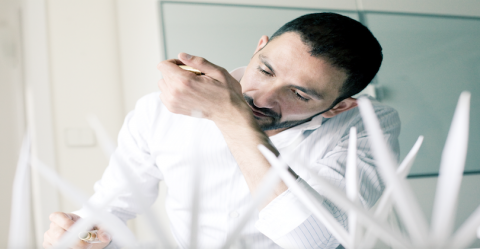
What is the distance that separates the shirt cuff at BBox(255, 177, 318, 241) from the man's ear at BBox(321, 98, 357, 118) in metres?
0.54

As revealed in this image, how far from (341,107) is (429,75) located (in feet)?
1.72

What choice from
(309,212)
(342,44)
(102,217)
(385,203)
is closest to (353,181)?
(385,203)

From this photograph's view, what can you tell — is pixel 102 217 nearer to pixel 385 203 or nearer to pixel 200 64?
pixel 385 203

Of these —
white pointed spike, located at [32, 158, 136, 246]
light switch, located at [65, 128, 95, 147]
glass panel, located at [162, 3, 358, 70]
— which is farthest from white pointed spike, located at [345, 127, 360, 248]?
light switch, located at [65, 128, 95, 147]

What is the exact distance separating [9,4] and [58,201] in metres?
0.86

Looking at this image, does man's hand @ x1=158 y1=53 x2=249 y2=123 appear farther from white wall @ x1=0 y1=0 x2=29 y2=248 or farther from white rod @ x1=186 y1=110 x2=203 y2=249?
white wall @ x1=0 y1=0 x2=29 y2=248

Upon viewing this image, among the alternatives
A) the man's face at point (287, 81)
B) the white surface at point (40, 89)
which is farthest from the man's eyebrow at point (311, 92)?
the white surface at point (40, 89)

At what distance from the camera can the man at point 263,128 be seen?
470 mm

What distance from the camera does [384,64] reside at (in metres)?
1.22

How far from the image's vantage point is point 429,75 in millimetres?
1180

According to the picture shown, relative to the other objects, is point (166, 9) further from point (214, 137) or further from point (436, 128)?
point (436, 128)

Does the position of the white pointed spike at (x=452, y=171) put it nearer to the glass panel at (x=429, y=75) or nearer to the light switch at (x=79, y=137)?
the glass panel at (x=429, y=75)

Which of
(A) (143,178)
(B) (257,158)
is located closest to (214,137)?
(A) (143,178)

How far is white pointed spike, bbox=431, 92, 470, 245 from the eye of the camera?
0.11 m
